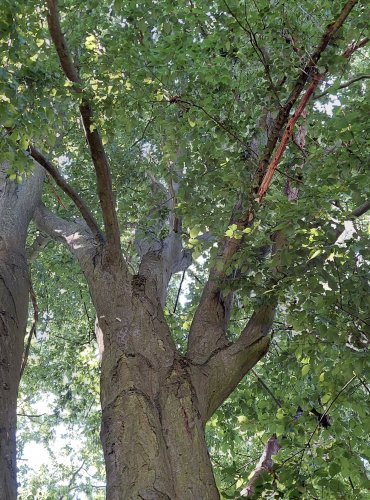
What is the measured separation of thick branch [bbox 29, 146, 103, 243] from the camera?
3.44 meters

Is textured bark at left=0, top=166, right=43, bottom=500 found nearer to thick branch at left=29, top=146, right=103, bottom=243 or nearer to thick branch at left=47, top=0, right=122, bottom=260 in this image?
thick branch at left=29, top=146, right=103, bottom=243

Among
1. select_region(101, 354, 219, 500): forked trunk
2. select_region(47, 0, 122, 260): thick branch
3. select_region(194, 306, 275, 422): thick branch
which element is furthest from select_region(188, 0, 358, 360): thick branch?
select_region(47, 0, 122, 260): thick branch

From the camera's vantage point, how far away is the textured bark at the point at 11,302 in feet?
9.53

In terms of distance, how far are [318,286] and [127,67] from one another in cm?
214

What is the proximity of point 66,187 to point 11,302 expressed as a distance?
950mm

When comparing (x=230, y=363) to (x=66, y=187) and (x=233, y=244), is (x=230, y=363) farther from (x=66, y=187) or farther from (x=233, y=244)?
(x=66, y=187)

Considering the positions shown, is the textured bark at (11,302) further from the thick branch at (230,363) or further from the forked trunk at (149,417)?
the thick branch at (230,363)

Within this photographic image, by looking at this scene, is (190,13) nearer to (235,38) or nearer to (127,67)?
(235,38)

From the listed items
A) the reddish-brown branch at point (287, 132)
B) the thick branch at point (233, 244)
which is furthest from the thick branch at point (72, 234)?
the reddish-brown branch at point (287, 132)

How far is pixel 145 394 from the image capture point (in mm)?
2826

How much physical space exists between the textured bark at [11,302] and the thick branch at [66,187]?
2.48 feet

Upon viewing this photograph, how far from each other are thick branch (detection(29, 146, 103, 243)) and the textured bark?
755mm

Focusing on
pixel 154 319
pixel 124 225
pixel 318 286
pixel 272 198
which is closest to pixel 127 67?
pixel 272 198

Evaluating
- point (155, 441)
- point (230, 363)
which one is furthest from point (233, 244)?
point (155, 441)
